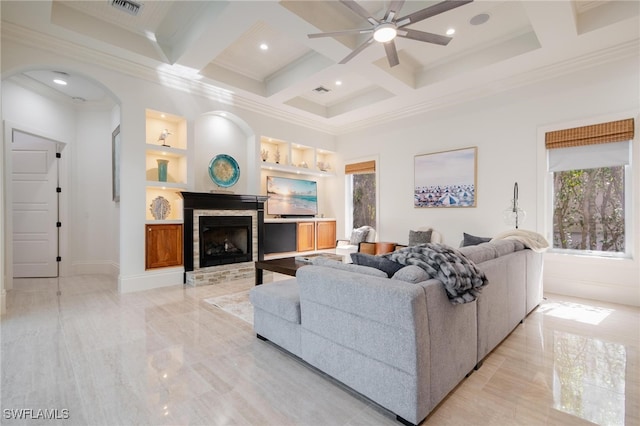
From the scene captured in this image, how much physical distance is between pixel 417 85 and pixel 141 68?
4.32 m

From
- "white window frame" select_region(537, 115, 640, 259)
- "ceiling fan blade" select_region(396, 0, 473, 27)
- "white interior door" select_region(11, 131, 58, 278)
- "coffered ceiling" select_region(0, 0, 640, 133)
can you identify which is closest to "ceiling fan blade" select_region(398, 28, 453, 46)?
"ceiling fan blade" select_region(396, 0, 473, 27)

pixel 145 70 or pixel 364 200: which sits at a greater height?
pixel 145 70

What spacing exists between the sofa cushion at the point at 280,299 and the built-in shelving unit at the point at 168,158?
2.80 meters

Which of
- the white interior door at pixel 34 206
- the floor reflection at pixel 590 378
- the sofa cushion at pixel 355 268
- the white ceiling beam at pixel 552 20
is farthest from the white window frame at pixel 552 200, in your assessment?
the white interior door at pixel 34 206

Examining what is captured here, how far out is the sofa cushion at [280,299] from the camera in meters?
2.21

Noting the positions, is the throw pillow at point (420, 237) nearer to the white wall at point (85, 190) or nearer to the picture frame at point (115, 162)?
the picture frame at point (115, 162)

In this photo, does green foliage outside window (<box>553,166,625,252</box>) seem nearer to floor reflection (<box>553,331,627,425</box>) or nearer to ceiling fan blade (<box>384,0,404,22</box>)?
floor reflection (<box>553,331,627,425</box>)

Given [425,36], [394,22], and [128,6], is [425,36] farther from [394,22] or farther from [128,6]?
[128,6]

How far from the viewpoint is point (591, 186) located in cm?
405

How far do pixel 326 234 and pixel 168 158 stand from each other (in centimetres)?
380

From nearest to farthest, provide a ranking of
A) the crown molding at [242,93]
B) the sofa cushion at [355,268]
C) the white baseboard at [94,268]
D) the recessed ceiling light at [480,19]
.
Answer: the sofa cushion at [355,268] → the recessed ceiling light at [480,19] → the crown molding at [242,93] → the white baseboard at [94,268]

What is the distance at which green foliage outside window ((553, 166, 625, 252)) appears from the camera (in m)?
3.85

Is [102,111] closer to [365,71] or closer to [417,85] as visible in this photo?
[365,71]

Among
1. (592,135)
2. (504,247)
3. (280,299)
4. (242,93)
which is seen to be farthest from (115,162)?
(592,135)
